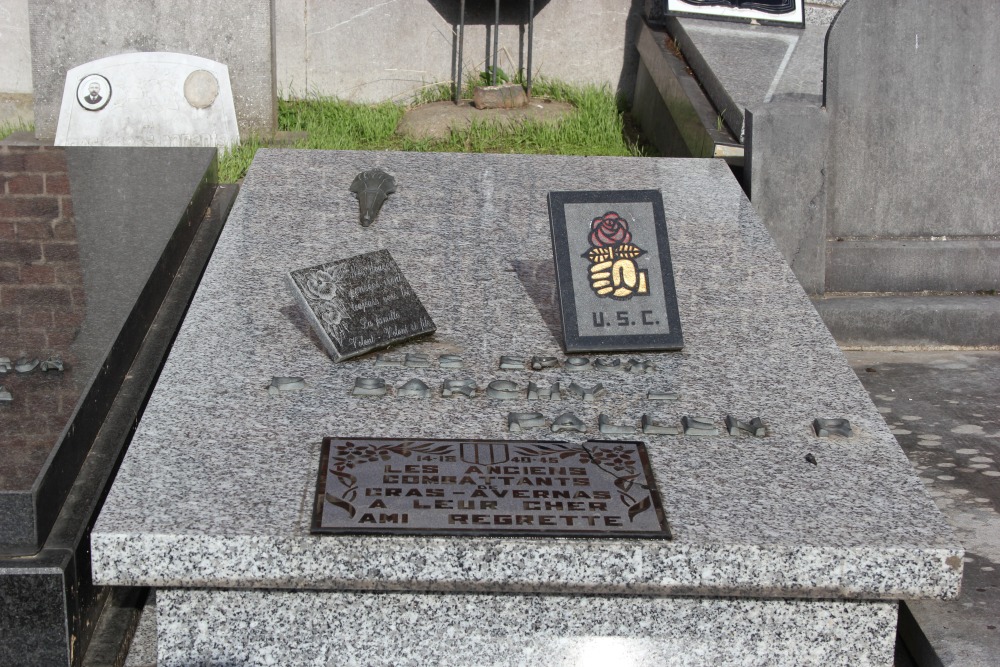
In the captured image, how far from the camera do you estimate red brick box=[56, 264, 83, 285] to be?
328cm

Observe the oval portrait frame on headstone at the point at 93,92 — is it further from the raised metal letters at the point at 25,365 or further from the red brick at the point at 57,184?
the raised metal letters at the point at 25,365

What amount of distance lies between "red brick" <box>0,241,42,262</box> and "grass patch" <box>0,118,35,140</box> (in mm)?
3029

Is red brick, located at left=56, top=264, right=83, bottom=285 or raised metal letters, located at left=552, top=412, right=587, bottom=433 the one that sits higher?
red brick, located at left=56, top=264, right=83, bottom=285

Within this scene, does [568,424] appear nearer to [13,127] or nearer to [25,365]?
[25,365]

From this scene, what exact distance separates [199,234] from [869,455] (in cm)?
250

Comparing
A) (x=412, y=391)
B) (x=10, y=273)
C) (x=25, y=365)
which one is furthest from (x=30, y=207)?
(x=412, y=391)

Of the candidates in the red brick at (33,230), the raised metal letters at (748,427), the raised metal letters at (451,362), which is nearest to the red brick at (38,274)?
the red brick at (33,230)

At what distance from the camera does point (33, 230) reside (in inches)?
143

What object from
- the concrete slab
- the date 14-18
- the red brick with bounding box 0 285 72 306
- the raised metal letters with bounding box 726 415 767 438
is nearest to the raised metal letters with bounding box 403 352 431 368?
the date 14-18

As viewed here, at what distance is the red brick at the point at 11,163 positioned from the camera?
410 cm

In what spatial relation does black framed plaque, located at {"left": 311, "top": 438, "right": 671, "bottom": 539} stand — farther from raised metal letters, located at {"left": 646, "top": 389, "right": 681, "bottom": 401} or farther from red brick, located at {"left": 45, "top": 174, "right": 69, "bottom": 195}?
red brick, located at {"left": 45, "top": 174, "right": 69, "bottom": 195}

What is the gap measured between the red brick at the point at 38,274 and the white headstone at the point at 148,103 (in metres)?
2.55

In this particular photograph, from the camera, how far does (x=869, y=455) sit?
255 centimetres

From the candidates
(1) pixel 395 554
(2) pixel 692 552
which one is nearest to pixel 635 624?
(2) pixel 692 552
